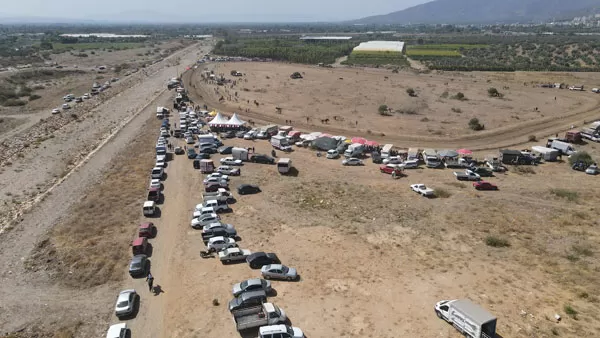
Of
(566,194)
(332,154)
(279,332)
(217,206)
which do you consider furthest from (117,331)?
(566,194)

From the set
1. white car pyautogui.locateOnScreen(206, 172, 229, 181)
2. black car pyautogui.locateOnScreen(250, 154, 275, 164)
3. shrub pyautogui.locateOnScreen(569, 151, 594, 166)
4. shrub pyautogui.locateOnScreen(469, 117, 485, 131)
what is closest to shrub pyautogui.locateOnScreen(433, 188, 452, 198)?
black car pyautogui.locateOnScreen(250, 154, 275, 164)

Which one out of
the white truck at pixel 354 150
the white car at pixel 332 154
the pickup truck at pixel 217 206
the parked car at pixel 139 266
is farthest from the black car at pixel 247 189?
the white truck at pixel 354 150

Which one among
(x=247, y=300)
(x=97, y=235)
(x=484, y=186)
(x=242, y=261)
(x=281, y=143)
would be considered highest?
(x=281, y=143)

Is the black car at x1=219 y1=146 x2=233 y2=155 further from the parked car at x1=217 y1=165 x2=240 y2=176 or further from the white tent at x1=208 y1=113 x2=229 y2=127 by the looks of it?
the white tent at x1=208 y1=113 x2=229 y2=127

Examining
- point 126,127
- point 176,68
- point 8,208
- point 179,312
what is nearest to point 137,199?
point 8,208

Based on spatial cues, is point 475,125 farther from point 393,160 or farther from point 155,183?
point 155,183

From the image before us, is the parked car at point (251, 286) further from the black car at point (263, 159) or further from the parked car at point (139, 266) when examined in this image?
the black car at point (263, 159)

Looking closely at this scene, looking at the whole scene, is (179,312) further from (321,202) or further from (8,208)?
(8,208)
